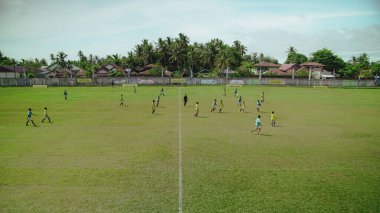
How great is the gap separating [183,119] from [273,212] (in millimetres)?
17488

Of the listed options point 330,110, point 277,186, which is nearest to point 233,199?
point 277,186

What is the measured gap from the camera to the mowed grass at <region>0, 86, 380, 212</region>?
1069cm

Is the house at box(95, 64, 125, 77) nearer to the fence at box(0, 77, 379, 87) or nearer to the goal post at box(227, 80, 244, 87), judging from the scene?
the fence at box(0, 77, 379, 87)

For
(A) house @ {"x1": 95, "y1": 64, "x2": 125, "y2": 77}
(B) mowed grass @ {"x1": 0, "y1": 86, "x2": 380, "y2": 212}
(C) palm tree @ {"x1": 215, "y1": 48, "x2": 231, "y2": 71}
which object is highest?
(C) palm tree @ {"x1": 215, "y1": 48, "x2": 231, "y2": 71}

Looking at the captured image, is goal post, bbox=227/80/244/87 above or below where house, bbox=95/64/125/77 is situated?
below

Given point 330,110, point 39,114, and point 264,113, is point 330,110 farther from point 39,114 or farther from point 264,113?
point 39,114

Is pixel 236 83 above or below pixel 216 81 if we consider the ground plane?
below

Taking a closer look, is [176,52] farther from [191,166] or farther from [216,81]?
[191,166]

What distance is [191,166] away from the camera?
14.2 metres

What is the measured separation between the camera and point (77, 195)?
11.1 metres

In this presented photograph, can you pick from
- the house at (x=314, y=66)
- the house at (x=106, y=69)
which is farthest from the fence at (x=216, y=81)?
the house at (x=314, y=66)

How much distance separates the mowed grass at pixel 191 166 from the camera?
10688 millimetres

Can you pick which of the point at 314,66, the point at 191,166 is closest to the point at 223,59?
the point at 314,66

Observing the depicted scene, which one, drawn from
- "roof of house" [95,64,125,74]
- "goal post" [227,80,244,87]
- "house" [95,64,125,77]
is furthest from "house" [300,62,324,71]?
"house" [95,64,125,77]
